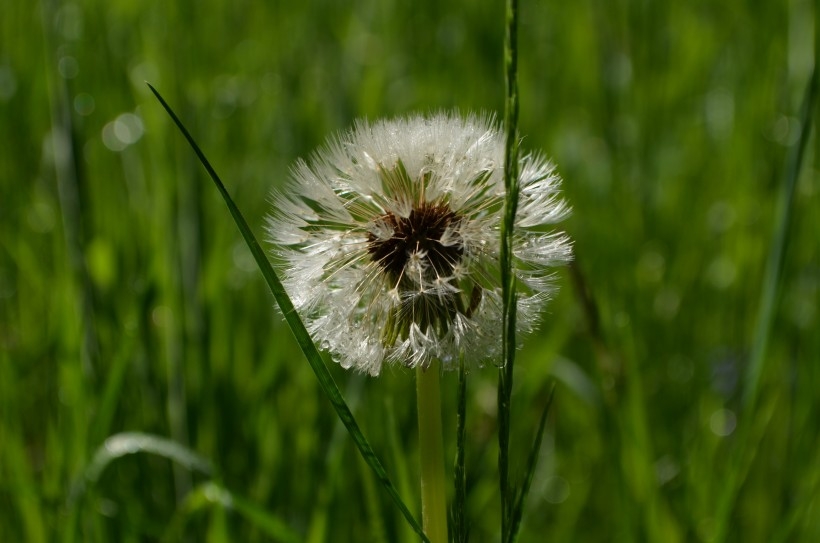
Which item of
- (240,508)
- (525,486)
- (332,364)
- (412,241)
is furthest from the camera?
(332,364)

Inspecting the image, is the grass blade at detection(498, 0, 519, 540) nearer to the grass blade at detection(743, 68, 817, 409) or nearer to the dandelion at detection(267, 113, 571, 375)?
the dandelion at detection(267, 113, 571, 375)

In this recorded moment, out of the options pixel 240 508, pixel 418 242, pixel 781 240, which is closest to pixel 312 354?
pixel 418 242

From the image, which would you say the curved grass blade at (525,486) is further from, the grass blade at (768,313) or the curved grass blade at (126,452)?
the curved grass blade at (126,452)

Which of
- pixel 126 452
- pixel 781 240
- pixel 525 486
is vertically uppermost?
pixel 126 452

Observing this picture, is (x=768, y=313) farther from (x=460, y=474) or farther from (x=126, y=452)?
(x=126, y=452)

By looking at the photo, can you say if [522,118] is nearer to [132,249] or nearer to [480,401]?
[480,401]

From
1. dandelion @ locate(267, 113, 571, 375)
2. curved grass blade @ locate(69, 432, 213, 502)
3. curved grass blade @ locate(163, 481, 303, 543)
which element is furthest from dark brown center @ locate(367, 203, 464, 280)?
curved grass blade @ locate(69, 432, 213, 502)

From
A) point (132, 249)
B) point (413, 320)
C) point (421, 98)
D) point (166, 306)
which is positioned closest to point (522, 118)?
point (421, 98)
